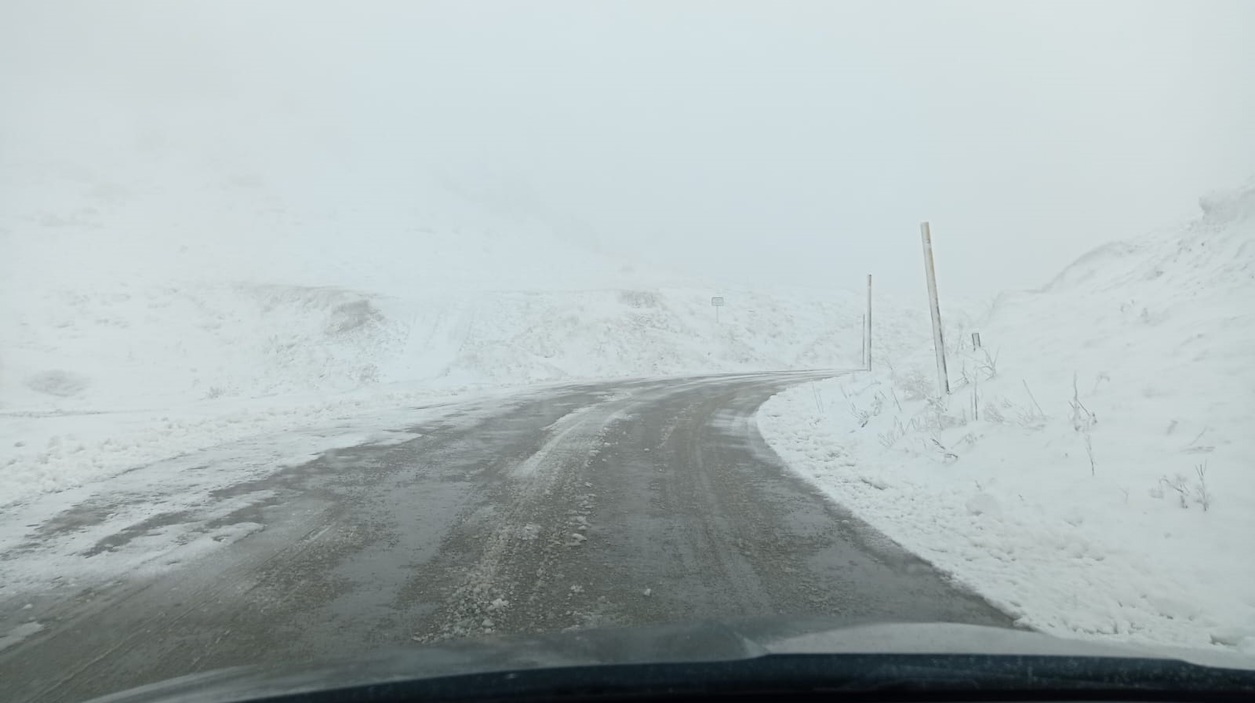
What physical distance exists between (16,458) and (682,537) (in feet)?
28.0

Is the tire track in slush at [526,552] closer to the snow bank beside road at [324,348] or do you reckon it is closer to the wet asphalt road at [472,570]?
the wet asphalt road at [472,570]

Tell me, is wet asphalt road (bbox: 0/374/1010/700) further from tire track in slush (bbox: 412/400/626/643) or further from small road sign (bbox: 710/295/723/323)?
small road sign (bbox: 710/295/723/323)

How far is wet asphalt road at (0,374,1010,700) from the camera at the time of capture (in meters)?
3.43

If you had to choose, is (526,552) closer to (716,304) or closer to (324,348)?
(324,348)

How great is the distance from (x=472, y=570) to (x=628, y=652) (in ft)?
7.99

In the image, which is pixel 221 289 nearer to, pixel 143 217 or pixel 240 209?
pixel 143 217

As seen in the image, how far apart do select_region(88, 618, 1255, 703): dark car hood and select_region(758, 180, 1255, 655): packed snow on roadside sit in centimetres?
146

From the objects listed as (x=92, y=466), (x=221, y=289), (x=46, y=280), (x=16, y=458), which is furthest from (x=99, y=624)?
(x=46, y=280)

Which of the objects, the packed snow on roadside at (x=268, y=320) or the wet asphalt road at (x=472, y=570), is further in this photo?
the packed snow on roadside at (x=268, y=320)

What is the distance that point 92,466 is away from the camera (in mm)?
7895

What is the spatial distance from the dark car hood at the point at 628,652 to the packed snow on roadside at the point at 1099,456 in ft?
4.78

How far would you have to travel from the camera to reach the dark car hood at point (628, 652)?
2092 millimetres

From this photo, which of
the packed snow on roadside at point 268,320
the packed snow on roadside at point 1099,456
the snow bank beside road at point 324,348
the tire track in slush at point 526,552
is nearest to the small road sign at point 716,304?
the snow bank beside road at point 324,348

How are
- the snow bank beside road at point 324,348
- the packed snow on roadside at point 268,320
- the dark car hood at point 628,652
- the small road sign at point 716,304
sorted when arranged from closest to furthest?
the dark car hood at point 628,652 → the packed snow on roadside at point 268,320 → the snow bank beside road at point 324,348 → the small road sign at point 716,304
